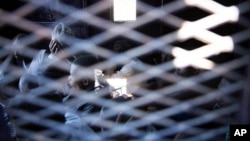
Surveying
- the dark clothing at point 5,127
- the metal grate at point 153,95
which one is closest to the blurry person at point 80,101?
the metal grate at point 153,95

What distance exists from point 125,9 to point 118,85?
23 cm

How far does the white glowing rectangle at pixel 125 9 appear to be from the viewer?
0.77 metres

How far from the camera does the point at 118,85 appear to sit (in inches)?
33.1

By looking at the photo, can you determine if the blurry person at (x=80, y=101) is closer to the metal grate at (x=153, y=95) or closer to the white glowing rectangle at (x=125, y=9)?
the metal grate at (x=153, y=95)

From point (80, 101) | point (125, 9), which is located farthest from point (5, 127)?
point (125, 9)

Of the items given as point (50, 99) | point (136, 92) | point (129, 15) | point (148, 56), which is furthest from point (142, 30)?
point (50, 99)

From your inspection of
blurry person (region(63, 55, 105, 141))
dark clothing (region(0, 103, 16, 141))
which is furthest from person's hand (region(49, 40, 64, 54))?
dark clothing (region(0, 103, 16, 141))

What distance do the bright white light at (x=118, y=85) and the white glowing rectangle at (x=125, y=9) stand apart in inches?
7.8

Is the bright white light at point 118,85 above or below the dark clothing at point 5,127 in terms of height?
above

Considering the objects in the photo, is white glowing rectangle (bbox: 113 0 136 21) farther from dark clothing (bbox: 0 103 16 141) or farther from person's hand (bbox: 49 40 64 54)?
dark clothing (bbox: 0 103 16 141)

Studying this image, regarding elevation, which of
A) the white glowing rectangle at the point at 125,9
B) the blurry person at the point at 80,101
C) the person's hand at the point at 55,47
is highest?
the white glowing rectangle at the point at 125,9

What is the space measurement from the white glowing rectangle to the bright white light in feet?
0.65

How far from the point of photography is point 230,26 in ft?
4.15

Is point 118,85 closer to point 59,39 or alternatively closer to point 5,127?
point 59,39
